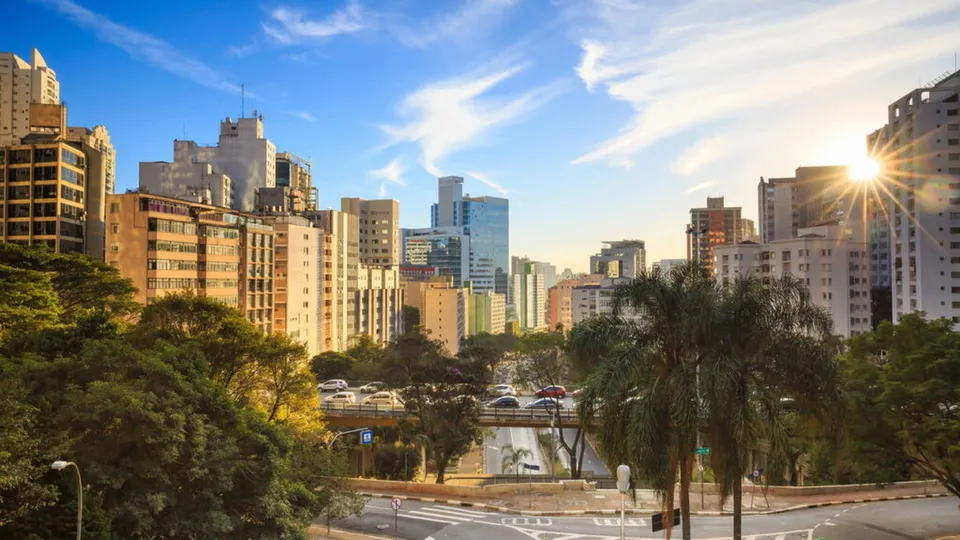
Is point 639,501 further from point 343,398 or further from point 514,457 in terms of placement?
point 343,398

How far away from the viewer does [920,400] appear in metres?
25.9

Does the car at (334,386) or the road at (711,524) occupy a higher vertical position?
the car at (334,386)

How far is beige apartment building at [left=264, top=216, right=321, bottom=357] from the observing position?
85250mm

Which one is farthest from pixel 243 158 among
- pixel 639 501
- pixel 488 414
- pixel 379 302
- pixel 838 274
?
pixel 639 501

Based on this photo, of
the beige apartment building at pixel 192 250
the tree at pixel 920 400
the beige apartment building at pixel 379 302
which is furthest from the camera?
the beige apartment building at pixel 379 302

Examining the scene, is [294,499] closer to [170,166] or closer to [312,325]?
[312,325]

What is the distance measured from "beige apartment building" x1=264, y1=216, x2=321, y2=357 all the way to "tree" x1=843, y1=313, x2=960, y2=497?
6437 centimetres

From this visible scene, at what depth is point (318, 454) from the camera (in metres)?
27.7

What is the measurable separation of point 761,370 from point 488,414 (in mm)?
33703

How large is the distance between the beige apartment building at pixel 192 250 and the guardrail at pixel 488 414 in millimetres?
20184

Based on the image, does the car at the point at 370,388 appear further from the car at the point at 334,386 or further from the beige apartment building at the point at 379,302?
the beige apartment building at the point at 379,302

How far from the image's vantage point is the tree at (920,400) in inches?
992

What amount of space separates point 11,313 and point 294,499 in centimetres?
1954

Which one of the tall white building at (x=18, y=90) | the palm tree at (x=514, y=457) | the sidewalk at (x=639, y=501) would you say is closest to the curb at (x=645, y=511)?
the sidewalk at (x=639, y=501)
